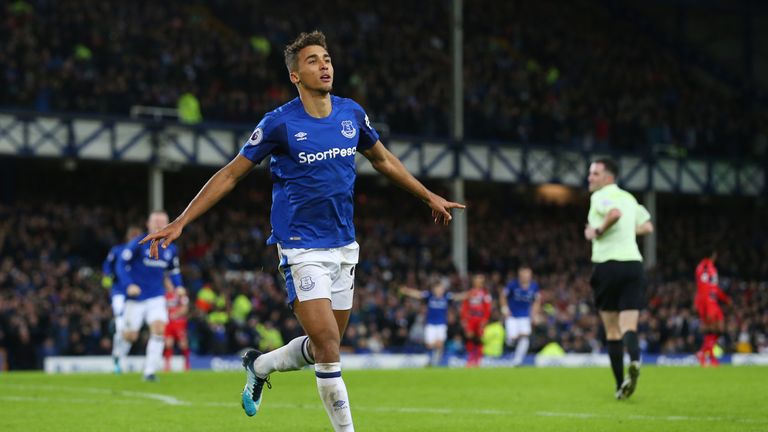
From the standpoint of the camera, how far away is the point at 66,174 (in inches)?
1390

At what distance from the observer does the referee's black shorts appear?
12859mm

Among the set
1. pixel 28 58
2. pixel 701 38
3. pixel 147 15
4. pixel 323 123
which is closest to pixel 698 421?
pixel 323 123

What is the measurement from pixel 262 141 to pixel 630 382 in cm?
611

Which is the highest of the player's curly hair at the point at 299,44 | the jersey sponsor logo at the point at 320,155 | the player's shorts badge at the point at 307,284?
the player's curly hair at the point at 299,44

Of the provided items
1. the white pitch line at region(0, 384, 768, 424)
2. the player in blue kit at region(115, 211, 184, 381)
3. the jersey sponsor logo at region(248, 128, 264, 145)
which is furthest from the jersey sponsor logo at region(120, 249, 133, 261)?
the jersey sponsor logo at region(248, 128, 264, 145)

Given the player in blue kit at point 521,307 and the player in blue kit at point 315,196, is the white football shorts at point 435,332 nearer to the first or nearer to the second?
the player in blue kit at point 521,307

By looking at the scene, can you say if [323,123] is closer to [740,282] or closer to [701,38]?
[740,282]

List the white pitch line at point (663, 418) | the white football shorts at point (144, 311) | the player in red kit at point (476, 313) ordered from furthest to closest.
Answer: the player in red kit at point (476, 313), the white football shorts at point (144, 311), the white pitch line at point (663, 418)

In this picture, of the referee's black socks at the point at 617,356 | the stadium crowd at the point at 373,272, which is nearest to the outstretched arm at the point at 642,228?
the referee's black socks at the point at 617,356

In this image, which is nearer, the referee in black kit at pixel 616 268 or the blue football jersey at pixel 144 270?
the referee in black kit at pixel 616 268

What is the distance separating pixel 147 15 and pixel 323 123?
1086 inches

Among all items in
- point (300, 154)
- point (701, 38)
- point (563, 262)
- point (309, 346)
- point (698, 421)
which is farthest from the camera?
point (701, 38)

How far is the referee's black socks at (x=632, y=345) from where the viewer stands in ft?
41.8

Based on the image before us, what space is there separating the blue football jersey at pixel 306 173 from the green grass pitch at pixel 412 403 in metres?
2.70
